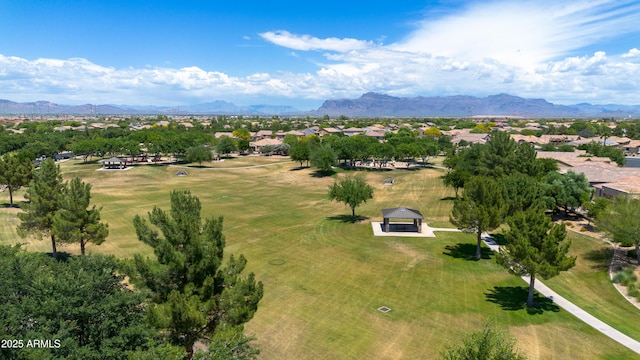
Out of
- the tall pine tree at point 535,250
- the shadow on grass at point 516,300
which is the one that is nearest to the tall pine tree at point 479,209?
the tall pine tree at point 535,250

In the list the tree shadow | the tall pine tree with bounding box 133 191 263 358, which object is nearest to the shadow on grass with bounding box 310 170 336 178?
the tree shadow

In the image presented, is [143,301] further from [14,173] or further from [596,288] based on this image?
[14,173]

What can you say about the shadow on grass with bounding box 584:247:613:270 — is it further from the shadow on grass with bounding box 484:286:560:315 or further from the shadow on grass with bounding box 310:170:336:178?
the shadow on grass with bounding box 310:170:336:178

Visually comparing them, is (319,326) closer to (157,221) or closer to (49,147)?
(157,221)

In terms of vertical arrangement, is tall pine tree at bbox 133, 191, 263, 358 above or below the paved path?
above

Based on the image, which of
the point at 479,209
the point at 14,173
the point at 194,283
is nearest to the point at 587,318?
the point at 479,209

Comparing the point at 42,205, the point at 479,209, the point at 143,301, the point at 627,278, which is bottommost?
the point at 143,301

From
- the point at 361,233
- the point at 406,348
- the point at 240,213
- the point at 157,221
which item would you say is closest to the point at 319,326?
the point at 406,348

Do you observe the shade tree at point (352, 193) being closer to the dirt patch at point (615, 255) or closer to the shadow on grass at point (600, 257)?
the dirt patch at point (615, 255)
